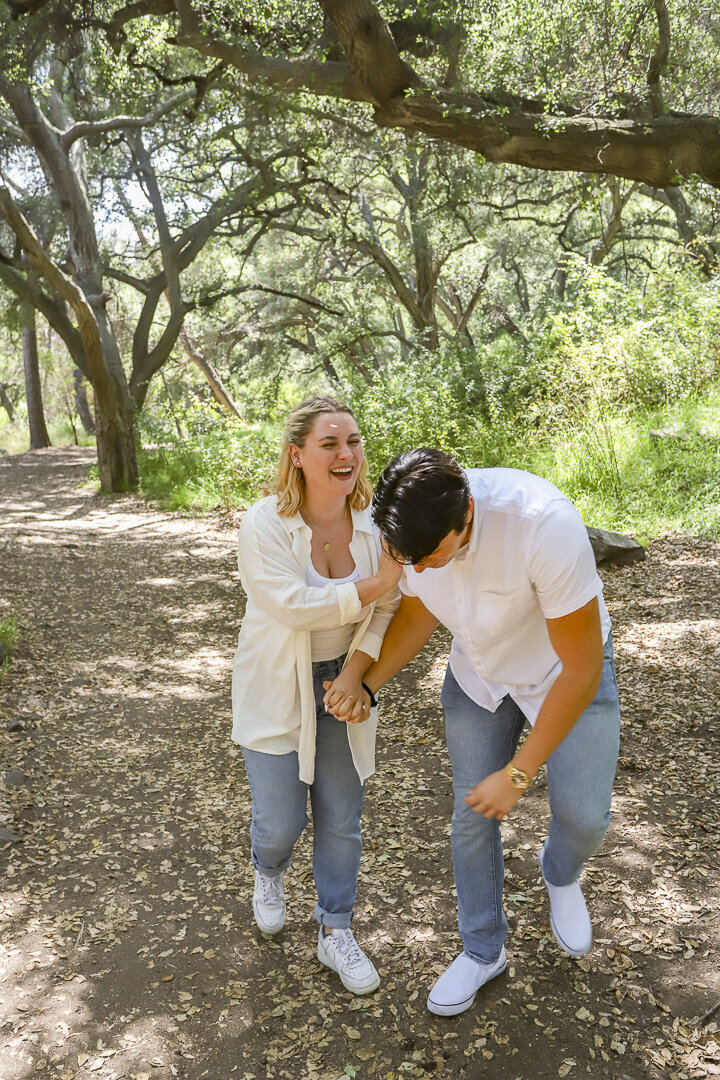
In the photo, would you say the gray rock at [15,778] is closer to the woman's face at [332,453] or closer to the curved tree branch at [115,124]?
the woman's face at [332,453]

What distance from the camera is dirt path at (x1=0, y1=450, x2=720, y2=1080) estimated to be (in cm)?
243

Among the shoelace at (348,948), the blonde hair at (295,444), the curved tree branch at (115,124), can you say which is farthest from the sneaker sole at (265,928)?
the curved tree branch at (115,124)

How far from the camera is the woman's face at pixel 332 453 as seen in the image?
2.42m

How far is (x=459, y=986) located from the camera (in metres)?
2.46

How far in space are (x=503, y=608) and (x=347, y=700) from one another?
1.74 feet

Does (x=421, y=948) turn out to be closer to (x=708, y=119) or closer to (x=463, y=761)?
(x=463, y=761)

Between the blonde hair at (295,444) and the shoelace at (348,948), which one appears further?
the shoelace at (348,948)

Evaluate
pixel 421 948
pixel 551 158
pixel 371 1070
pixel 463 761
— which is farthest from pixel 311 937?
pixel 551 158

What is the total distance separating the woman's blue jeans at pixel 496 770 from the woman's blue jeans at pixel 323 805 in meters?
0.37

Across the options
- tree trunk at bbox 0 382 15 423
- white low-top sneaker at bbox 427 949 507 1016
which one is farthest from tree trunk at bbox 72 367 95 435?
white low-top sneaker at bbox 427 949 507 1016

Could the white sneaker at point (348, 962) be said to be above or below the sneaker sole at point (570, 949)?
below

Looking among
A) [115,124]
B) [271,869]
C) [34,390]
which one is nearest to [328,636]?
[271,869]

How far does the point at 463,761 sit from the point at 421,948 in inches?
39.3

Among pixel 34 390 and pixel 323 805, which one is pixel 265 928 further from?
pixel 34 390
